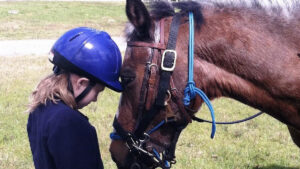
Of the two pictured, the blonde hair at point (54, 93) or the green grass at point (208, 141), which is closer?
the blonde hair at point (54, 93)

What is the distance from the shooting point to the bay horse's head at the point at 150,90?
7.32 ft

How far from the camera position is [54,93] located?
2162mm

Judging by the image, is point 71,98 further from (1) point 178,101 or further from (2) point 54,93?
(1) point 178,101

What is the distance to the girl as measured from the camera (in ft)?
6.59

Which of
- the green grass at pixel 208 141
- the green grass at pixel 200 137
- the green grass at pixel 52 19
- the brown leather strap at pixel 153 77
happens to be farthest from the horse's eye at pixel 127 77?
the green grass at pixel 52 19

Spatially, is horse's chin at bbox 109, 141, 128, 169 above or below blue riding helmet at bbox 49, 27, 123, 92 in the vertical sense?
below

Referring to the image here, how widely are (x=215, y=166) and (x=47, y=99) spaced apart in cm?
299

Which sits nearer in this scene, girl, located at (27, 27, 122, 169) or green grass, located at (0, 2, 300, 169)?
girl, located at (27, 27, 122, 169)

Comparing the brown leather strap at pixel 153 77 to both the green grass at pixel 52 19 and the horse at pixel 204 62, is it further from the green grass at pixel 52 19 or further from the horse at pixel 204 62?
the green grass at pixel 52 19

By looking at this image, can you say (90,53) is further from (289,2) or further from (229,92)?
(289,2)

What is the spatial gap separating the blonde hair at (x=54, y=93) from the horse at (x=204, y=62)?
14.4 inches

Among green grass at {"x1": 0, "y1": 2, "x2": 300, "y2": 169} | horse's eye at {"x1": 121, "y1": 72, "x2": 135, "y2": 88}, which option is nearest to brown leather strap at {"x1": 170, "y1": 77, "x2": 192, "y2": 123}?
horse's eye at {"x1": 121, "y1": 72, "x2": 135, "y2": 88}

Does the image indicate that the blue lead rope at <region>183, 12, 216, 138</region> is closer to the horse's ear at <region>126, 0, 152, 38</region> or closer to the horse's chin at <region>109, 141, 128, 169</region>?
the horse's ear at <region>126, 0, 152, 38</region>

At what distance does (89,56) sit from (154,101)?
500 millimetres
